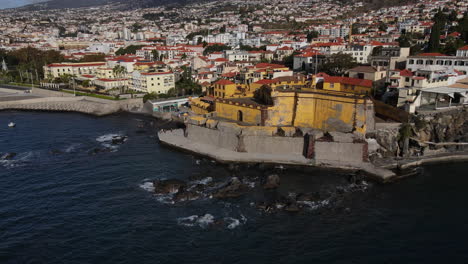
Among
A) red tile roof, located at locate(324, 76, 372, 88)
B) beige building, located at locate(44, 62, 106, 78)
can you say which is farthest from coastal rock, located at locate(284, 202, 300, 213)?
beige building, located at locate(44, 62, 106, 78)

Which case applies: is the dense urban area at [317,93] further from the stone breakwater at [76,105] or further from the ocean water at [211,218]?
the ocean water at [211,218]

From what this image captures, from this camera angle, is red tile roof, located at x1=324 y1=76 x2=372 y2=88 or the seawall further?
red tile roof, located at x1=324 y1=76 x2=372 y2=88

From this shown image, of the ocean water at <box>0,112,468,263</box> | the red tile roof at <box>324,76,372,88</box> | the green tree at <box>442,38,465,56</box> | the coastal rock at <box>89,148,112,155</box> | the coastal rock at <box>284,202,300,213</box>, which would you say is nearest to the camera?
the ocean water at <box>0,112,468,263</box>

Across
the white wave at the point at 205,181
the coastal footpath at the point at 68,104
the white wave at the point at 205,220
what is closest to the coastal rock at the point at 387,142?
the white wave at the point at 205,181

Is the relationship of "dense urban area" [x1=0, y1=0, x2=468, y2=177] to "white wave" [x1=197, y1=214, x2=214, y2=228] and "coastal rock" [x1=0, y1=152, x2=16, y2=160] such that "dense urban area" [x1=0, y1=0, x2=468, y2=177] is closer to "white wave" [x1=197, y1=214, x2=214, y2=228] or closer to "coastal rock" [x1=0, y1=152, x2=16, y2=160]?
"white wave" [x1=197, y1=214, x2=214, y2=228]

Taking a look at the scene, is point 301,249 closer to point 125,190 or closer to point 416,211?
point 416,211

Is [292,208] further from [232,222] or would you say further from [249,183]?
[249,183]
